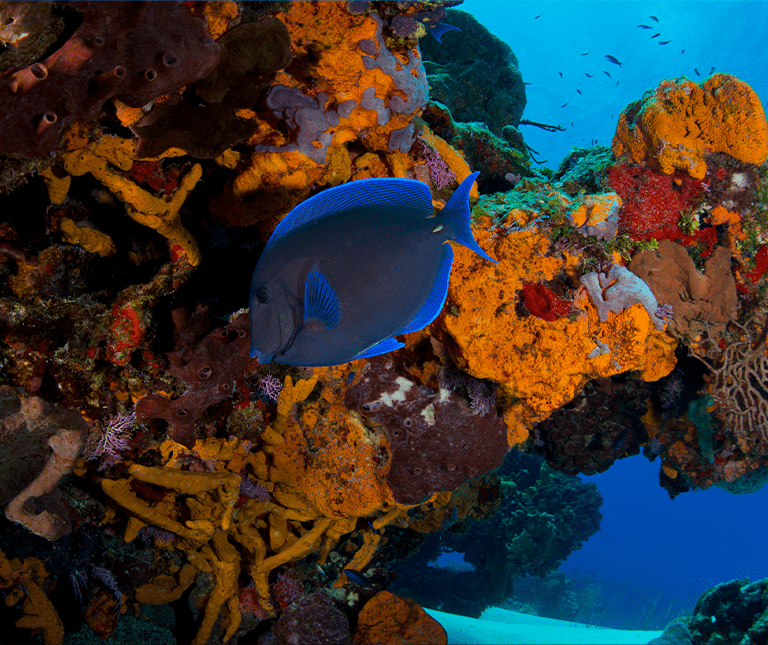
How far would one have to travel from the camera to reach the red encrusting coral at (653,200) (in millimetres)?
3107

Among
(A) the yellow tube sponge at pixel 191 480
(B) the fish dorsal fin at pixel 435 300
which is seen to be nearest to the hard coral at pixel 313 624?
(A) the yellow tube sponge at pixel 191 480

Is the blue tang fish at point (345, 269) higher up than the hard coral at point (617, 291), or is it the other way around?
the blue tang fish at point (345, 269)

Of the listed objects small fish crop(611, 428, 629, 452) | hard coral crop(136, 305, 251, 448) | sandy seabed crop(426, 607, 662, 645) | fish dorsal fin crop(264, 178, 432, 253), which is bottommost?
sandy seabed crop(426, 607, 662, 645)

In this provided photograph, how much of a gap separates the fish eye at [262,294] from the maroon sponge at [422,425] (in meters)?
2.03

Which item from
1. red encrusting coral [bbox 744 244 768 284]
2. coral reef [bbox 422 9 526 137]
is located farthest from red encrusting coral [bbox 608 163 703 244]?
coral reef [bbox 422 9 526 137]

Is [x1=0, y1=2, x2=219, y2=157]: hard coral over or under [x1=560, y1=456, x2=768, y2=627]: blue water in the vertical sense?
over

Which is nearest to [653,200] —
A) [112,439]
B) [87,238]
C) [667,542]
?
[87,238]

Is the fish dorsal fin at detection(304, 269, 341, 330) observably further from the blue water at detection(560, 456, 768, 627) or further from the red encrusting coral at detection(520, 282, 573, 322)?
the blue water at detection(560, 456, 768, 627)

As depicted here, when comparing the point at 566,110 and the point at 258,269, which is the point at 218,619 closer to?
the point at 258,269

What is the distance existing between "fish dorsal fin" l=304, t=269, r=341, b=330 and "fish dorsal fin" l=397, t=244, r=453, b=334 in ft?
0.92

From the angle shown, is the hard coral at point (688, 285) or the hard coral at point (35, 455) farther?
the hard coral at point (688, 285)

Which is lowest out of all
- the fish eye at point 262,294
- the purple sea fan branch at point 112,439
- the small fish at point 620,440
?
the small fish at point 620,440

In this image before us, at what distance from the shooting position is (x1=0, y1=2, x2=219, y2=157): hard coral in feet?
5.22

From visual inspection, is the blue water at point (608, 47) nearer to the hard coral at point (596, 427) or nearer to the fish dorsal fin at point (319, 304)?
the hard coral at point (596, 427)
